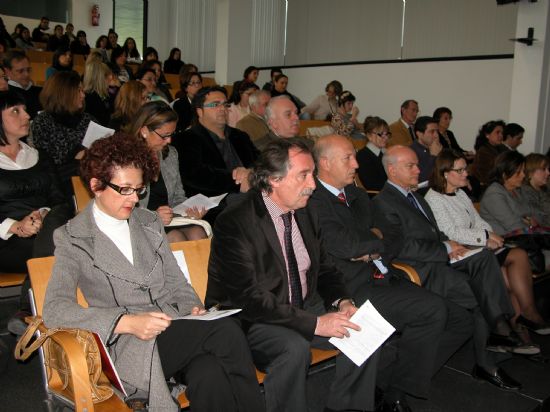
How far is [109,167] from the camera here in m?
2.31

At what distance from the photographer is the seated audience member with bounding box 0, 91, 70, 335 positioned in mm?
3062

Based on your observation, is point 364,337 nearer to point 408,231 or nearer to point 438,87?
point 408,231

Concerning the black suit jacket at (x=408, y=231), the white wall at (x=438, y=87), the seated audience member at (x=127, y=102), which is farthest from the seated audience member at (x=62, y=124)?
the white wall at (x=438, y=87)

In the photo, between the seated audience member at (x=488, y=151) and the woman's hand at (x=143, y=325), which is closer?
the woman's hand at (x=143, y=325)

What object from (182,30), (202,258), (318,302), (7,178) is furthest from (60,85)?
(182,30)

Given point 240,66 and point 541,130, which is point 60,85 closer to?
point 541,130

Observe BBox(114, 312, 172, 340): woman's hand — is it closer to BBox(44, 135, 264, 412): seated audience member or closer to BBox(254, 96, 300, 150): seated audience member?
BBox(44, 135, 264, 412): seated audience member

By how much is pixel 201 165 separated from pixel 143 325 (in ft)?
7.27

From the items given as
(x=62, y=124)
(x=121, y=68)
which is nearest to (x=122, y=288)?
(x=62, y=124)

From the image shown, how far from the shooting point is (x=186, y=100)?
6.86 meters

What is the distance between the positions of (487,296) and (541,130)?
5.15 meters

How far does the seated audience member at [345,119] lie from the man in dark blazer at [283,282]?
4113 millimetres

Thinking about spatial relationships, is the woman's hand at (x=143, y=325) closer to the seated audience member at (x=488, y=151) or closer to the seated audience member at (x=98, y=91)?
the seated audience member at (x=98, y=91)

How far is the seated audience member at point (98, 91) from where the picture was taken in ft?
18.5
